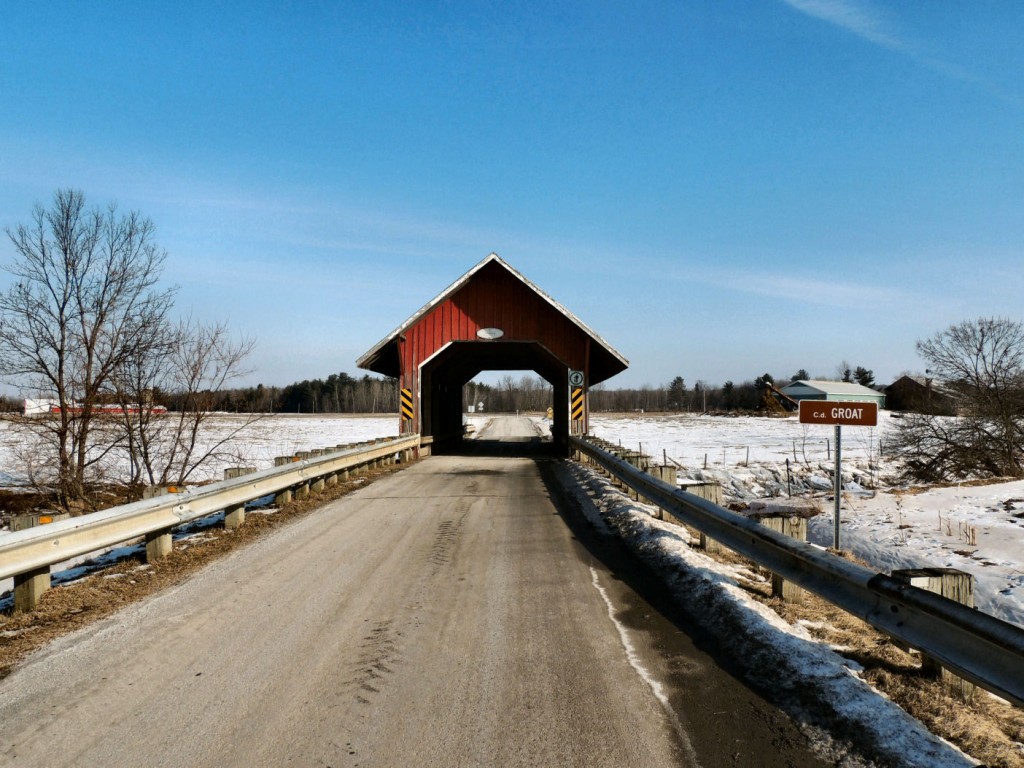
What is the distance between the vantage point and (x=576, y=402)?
2014 centimetres

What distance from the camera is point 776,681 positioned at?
3.61 m

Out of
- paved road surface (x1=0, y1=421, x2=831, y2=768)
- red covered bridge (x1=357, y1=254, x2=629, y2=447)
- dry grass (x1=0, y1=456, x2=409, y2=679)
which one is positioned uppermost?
red covered bridge (x1=357, y1=254, x2=629, y2=447)

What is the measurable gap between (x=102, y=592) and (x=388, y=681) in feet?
10.7

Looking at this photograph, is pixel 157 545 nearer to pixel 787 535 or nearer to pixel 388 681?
pixel 388 681

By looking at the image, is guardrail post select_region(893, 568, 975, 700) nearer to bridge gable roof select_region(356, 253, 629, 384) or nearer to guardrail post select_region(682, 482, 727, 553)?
guardrail post select_region(682, 482, 727, 553)

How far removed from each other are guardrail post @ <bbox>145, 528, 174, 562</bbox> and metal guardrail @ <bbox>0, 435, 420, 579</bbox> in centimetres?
11

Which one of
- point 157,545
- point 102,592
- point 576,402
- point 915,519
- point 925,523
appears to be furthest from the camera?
point 576,402

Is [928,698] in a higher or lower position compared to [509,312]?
lower

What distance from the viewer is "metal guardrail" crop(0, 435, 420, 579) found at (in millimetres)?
4539

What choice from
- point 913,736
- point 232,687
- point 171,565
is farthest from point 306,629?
point 913,736

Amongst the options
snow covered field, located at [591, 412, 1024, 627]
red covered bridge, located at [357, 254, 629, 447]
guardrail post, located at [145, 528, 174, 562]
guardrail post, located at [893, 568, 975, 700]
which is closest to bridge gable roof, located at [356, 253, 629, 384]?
red covered bridge, located at [357, 254, 629, 447]

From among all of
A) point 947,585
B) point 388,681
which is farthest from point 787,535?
point 388,681

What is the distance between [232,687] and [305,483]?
782 centimetres

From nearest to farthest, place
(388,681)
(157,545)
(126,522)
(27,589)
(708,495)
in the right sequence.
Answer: (388,681) → (27,589) → (126,522) → (157,545) → (708,495)
